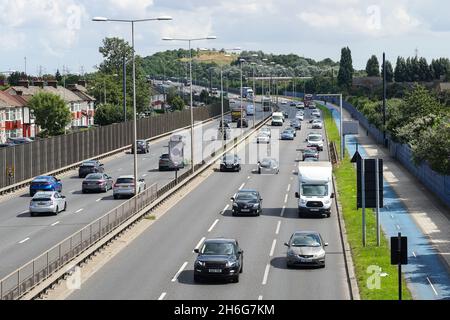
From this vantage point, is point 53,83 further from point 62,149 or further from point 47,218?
point 47,218

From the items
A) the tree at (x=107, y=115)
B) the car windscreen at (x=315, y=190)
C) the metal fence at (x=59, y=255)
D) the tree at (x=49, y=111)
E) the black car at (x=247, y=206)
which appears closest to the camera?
the metal fence at (x=59, y=255)

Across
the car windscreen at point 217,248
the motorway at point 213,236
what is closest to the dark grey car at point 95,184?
the motorway at point 213,236

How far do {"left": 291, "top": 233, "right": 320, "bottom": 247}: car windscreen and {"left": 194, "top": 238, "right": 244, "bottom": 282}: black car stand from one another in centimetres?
308

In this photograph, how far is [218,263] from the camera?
33875mm

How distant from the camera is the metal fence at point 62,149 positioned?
66.7 metres

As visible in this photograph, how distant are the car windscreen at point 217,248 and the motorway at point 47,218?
23.6 feet

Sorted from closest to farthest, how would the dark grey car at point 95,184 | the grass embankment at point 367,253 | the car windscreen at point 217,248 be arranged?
1. the grass embankment at point 367,253
2. the car windscreen at point 217,248
3. the dark grey car at point 95,184

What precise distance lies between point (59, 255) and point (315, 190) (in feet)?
67.6

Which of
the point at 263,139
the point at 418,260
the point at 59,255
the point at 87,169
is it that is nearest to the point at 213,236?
the point at 418,260

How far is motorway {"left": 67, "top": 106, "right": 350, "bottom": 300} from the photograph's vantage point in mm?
32281

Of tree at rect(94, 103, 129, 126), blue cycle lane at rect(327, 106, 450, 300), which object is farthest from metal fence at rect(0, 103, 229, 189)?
blue cycle lane at rect(327, 106, 450, 300)

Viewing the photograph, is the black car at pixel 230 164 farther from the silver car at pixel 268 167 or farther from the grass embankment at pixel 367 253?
the grass embankment at pixel 367 253

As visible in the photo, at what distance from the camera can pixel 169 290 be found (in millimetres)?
32531

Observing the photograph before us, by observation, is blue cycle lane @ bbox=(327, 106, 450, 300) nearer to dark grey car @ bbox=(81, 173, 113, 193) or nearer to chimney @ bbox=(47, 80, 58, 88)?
dark grey car @ bbox=(81, 173, 113, 193)
